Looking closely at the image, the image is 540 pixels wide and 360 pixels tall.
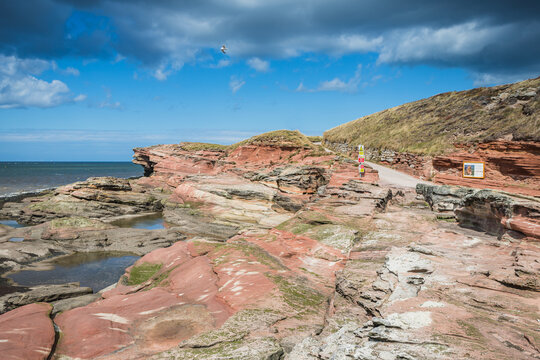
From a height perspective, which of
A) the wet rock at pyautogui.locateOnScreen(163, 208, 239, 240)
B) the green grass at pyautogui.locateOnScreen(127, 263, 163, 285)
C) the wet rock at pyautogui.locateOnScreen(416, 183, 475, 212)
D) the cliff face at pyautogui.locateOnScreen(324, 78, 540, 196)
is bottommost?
the wet rock at pyautogui.locateOnScreen(163, 208, 239, 240)

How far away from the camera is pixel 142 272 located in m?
15.1

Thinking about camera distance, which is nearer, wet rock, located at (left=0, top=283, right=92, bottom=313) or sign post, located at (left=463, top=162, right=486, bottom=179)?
wet rock, located at (left=0, top=283, right=92, bottom=313)

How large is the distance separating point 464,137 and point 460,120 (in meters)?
5.15

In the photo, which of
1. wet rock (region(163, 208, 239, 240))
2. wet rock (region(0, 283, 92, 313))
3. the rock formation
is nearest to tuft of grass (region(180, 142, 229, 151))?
wet rock (region(163, 208, 239, 240))

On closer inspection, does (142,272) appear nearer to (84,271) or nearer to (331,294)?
(84,271)

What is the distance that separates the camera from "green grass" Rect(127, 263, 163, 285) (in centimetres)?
1467

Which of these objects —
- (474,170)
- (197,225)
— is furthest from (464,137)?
(197,225)

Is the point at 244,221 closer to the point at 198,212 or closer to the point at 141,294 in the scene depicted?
the point at 198,212

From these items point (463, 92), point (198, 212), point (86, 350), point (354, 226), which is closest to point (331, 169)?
point (198, 212)

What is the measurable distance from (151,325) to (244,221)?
74.5 ft

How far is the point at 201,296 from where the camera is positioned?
33.4ft

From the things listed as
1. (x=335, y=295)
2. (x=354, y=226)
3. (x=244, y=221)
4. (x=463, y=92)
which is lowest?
(x=244, y=221)

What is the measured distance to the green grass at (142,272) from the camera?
14.7 metres

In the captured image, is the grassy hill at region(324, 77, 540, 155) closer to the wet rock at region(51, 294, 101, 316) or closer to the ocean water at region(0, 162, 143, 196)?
the wet rock at region(51, 294, 101, 316)
